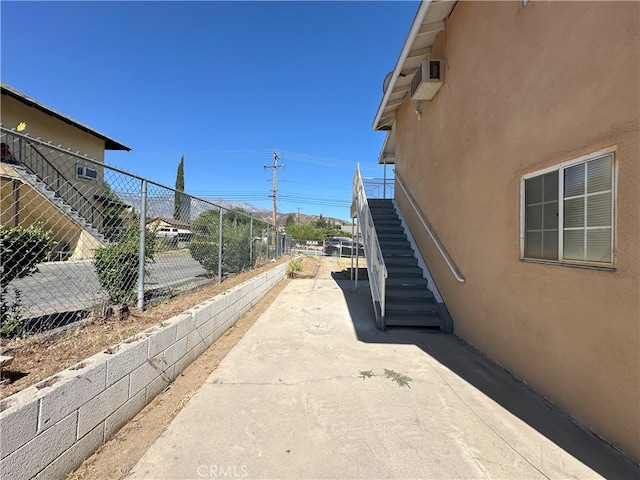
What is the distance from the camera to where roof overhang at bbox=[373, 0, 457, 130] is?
5197mm

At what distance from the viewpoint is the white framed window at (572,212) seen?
248 cm

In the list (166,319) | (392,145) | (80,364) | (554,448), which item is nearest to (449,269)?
(554,448)

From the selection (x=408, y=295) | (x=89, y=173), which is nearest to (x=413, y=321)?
(x=408, y=295)

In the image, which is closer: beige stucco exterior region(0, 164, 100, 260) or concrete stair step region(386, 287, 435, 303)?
beige stucco exterior region(0, 164, 100, 260)

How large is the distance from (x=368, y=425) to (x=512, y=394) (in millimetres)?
1632

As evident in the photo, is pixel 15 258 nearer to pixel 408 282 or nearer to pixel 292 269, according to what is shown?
pixel 408 282

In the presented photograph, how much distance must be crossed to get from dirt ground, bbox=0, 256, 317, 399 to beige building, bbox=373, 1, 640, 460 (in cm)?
395

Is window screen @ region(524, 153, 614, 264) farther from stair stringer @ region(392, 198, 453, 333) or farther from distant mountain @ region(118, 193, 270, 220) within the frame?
distant mountain @ region(118, 193, 270, 220)

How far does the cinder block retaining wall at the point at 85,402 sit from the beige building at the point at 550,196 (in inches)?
145

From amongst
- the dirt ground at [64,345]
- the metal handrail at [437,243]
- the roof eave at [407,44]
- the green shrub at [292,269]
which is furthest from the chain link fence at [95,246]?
the green shrub at [292,269]

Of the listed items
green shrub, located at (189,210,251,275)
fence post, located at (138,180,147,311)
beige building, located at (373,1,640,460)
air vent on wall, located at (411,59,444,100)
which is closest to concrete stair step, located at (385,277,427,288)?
beige building, located at (373,1,640,460)

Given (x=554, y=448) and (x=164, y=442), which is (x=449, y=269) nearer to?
(x=554, y=448)

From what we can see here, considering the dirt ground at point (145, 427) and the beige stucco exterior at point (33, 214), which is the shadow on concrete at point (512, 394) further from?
the beige stucco exterior at point (33, 214)

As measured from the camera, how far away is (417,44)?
6090 mm
